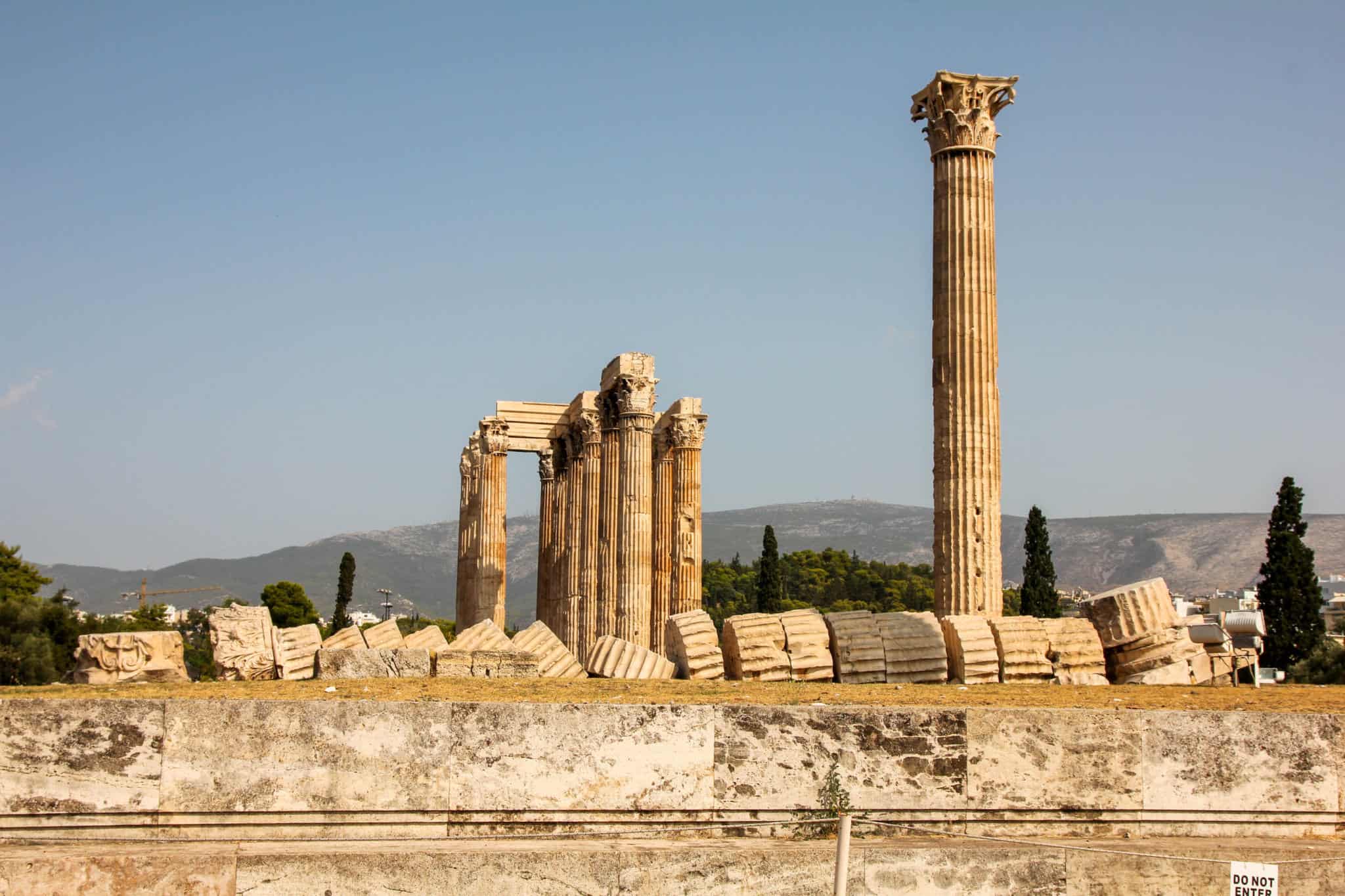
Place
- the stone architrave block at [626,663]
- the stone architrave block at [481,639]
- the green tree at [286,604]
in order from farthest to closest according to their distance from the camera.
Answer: the green tree at [286,604]
the stone architrave block at [481,639]
the stone architrave block at [626,663]

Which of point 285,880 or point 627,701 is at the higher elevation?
point 627,701

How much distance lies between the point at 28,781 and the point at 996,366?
48.6 ft

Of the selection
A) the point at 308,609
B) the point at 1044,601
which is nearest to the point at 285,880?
the point at 1044,601

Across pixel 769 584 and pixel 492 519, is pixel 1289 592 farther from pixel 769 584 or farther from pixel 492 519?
pixel 492 519

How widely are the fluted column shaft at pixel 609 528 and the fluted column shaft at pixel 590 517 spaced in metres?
0.84

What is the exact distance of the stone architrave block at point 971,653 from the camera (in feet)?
49.8

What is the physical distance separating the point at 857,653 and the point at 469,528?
1184 inches

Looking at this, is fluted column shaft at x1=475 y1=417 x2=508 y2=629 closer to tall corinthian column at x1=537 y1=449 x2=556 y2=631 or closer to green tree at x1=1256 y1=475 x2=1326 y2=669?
tall corinthian column at x1=537 y1=449 x2=556 y2=631

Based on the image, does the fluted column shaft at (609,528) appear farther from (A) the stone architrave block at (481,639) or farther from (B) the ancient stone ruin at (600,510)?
(A) the stone architrave block at (481,639)

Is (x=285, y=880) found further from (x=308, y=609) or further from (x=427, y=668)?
(x=308, y=609)

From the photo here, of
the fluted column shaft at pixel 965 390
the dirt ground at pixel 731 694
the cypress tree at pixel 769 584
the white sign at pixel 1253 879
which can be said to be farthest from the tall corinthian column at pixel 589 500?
the white sign at pixel 1253 879

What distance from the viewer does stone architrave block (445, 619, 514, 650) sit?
1780cm

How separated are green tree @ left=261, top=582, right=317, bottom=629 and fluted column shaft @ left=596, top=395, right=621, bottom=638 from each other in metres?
42.3

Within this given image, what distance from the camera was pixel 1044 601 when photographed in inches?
2074
